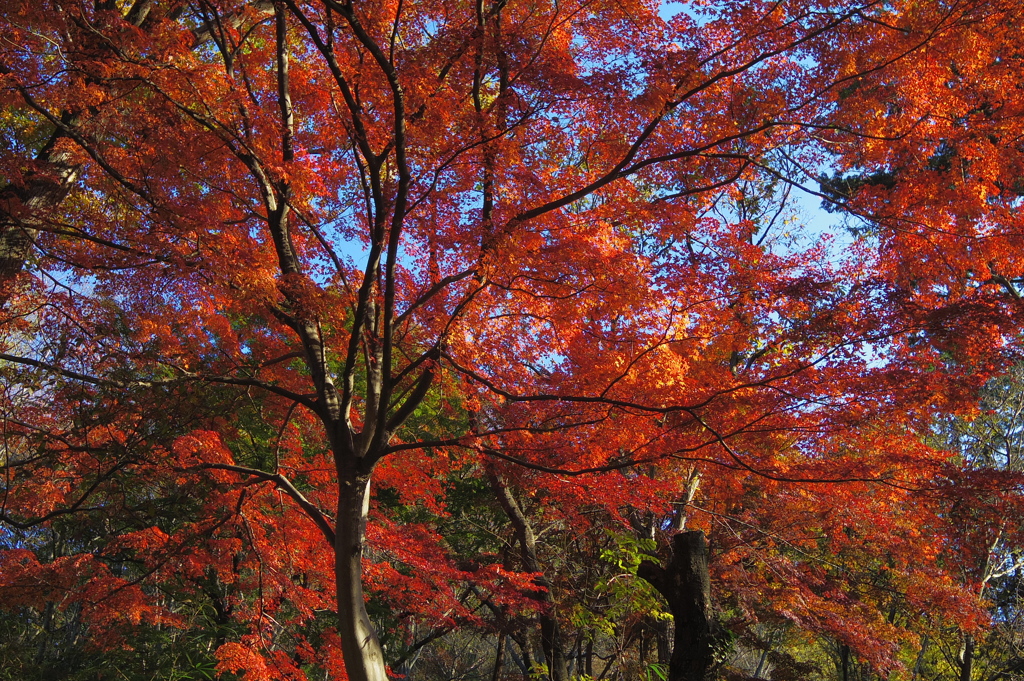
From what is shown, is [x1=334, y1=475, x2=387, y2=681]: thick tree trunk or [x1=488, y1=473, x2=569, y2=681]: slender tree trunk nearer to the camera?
[x1=334, y1=475, x2=387, y2=681]: thick tree trunk

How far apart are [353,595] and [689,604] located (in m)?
2.84

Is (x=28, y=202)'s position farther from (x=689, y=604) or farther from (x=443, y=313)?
(x=689, y=604)

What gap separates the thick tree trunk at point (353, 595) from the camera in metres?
5.80

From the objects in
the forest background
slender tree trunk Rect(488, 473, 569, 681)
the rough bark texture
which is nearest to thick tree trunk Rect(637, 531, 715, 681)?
the forest background

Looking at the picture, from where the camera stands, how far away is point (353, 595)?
5934mm

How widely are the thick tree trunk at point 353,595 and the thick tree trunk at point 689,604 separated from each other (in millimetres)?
2490

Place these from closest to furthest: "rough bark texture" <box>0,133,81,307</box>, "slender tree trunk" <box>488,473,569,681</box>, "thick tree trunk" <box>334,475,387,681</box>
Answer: "thick tree trunk" <box>334,475,387,681</box> → "rough bark texture" <box>0,133,81,307</box> → "slender tree trunk" <box>488,473,569,681</box>

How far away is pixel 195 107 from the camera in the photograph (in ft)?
22.5

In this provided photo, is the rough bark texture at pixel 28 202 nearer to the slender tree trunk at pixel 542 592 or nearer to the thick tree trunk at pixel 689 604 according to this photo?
the slender tree trunk at pixel 542 592

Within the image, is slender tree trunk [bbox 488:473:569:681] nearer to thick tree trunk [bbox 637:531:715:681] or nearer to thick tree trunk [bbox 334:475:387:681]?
thick tree trunk [bbox 334:475:387:681]

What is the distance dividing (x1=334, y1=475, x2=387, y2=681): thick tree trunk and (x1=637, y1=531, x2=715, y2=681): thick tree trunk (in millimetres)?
2490

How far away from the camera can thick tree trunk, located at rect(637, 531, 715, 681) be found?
4801 mm

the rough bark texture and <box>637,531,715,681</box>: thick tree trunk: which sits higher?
the rough bark texture

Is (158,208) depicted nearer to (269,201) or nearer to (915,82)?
(269,201)
